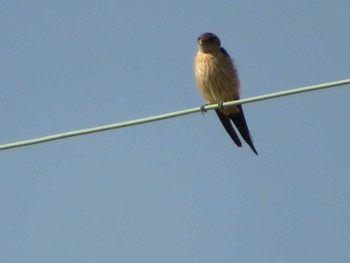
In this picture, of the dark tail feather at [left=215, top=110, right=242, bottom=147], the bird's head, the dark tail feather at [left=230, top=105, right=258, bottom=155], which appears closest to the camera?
the dark tail feather at [left=230, top=105, right=258, bottom=155]

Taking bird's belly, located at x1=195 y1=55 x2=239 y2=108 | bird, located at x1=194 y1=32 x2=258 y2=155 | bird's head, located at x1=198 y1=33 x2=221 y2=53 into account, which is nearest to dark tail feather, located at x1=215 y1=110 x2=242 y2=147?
bird, located at x1=194 y1=32 x2=258 y2=155

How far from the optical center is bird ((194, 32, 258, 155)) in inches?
415

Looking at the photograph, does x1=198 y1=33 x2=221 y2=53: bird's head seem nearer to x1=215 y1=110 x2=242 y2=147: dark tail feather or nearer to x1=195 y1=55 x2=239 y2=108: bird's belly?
x1=195 y1=55 x2=239 y2=108: bird's belly

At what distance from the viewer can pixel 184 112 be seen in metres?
7.15

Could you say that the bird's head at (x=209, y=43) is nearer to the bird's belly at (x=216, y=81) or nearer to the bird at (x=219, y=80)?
the bird at (x=219, y=80)

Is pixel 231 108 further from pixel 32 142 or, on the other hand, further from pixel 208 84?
pixel 32 142

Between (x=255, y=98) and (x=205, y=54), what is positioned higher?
(x=205, y=54)

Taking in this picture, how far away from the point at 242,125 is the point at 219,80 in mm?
509

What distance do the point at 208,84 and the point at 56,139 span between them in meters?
3.83

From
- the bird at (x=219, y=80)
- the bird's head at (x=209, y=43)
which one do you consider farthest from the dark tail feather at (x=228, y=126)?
the bird's head at (x=209, y=43)

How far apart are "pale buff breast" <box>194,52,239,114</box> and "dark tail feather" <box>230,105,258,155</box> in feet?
0.19

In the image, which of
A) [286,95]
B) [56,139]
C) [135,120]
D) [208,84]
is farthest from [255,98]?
[208,84]

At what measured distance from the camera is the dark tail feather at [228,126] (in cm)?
1062

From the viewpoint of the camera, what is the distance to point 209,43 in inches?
424
